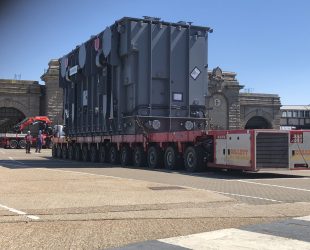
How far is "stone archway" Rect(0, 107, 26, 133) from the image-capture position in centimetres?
5756

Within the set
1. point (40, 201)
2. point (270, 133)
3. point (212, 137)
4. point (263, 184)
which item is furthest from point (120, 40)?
point (40, 201)

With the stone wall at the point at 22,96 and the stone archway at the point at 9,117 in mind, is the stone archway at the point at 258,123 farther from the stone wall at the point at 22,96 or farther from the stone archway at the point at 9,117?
the stone archway at the point at 9,117

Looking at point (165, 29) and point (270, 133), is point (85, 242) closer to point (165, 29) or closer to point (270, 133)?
point (270, 133)

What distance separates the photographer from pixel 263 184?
591 inches

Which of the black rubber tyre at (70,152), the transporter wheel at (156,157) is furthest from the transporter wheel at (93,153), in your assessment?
the transporter wheel at (156,157)

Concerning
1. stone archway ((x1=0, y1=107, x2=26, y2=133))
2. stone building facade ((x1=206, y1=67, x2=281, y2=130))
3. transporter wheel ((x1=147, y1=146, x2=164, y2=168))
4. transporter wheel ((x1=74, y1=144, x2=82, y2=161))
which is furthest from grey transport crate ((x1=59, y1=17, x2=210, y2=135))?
stone archway ((x1=0, y1=107, x2=26, y2=133))

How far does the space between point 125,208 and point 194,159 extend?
9.15m

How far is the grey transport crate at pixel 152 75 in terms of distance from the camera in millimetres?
21828

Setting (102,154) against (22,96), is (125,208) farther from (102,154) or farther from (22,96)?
(22,96)

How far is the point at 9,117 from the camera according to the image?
58.0m

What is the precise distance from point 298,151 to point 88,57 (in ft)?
41.4

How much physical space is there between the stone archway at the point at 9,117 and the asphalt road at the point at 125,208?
143 feet

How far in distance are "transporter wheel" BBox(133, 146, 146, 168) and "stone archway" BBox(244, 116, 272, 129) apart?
43754mm

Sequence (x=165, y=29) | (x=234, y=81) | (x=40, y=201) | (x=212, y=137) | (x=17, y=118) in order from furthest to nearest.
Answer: (x=234, y=81) → (x=17, y=118) → (x=165, y=29) → (x=212, y=137) → (x=40, y=201)
